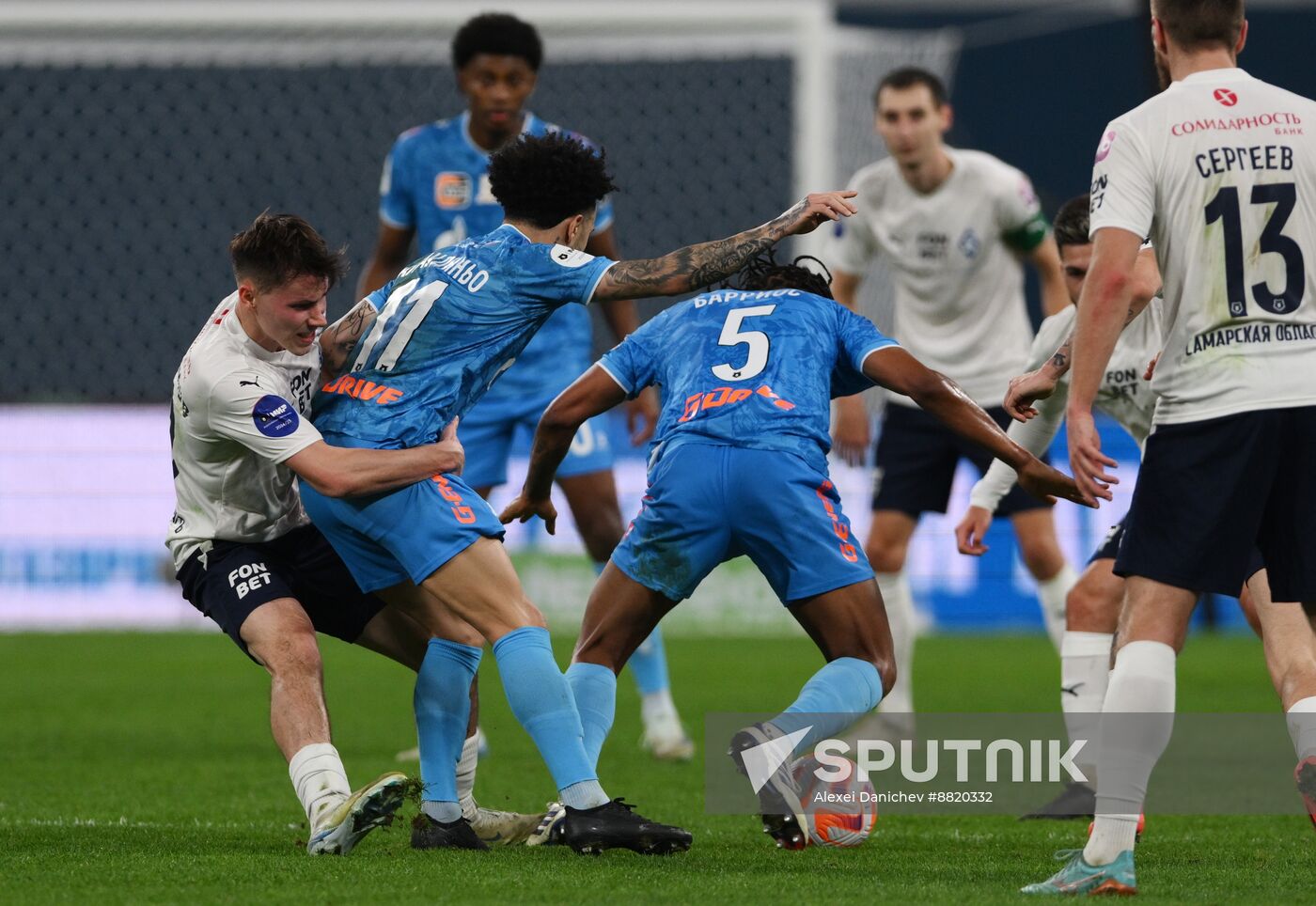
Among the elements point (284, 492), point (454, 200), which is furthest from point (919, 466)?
point (284, 492)

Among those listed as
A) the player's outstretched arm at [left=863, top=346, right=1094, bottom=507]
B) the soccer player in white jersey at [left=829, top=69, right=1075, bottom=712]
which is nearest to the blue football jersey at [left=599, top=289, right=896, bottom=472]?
the player's outstretched arm at [left=863, top=346, right=1094, bottom=507]

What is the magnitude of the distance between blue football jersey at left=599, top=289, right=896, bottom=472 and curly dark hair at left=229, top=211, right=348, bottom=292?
2.74 feet

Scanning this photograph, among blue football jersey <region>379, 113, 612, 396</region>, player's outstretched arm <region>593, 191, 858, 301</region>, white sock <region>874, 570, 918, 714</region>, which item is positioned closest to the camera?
player's outstretched arm <region>593, 191, 858, 301</region>

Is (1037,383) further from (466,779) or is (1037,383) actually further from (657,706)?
(657,706)

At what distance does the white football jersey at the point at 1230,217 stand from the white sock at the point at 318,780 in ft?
7.42

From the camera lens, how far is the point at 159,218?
17.9 m

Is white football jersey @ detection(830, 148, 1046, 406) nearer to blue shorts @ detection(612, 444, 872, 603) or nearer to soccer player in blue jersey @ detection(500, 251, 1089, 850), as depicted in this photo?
soccer player in blue jersey @ detection(500, 251, 1089, 850)

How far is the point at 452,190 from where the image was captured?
741 centimetres

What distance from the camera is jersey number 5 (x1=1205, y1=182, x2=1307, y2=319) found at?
400 centimetres

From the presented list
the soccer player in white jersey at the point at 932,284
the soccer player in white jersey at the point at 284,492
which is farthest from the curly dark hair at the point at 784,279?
the soccer player in white jersey at the point at 932,284

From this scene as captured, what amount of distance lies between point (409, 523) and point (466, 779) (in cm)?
90

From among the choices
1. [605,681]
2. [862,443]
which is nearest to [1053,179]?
[862,443]

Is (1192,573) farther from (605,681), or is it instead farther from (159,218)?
(159,218)

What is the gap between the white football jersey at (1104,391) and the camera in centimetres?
564
